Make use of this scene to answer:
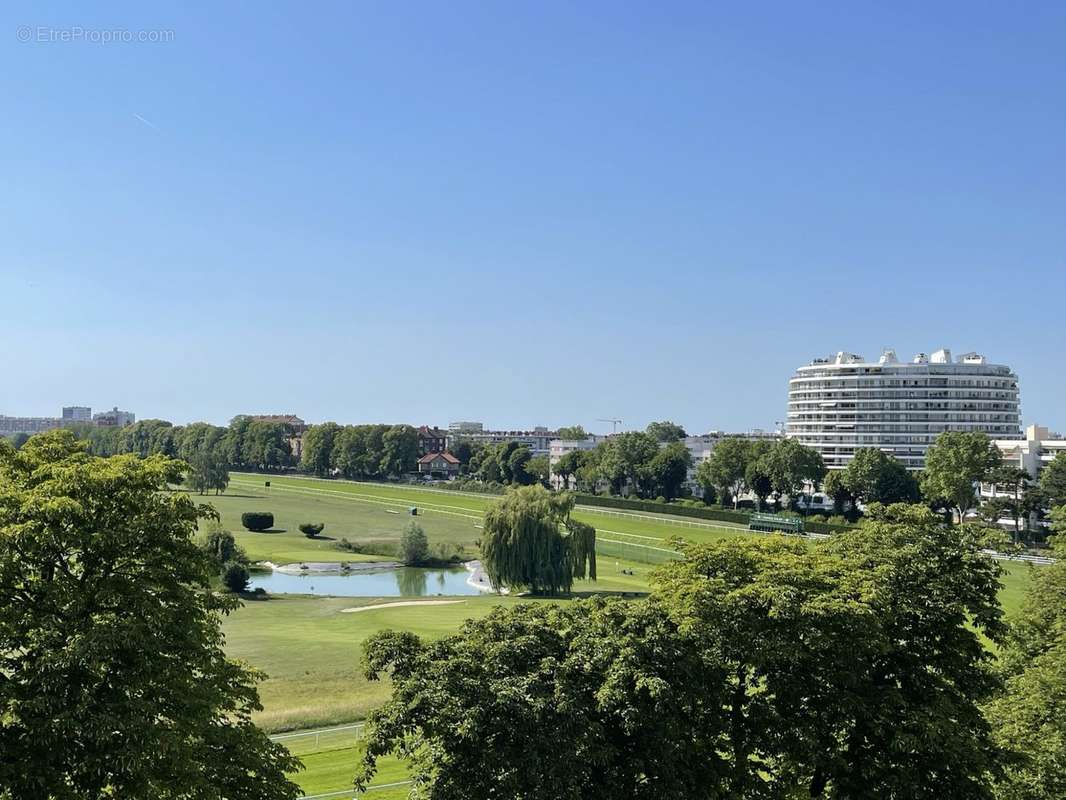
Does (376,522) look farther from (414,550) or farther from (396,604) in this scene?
(396,604)

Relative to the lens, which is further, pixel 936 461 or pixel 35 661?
pixel 936 461

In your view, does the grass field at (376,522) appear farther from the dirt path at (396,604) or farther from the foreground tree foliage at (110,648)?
the foreground tree foliage at (110,648)

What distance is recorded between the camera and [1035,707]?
24516mm

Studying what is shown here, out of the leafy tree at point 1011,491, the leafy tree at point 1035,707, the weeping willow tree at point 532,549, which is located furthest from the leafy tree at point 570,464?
the leafy tree at point 1035,707

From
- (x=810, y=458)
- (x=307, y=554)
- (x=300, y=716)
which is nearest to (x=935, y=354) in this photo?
(x=810, y=458)

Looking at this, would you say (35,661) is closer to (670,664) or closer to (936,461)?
(670,664)

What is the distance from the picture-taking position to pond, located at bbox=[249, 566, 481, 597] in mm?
72562

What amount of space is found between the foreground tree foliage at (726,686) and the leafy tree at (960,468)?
94.1 metres

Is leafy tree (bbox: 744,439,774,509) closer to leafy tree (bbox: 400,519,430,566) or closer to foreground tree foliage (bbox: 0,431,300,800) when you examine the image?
leafy tree (bbox: 400,519,430,566)

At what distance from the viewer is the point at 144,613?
55.4 feet

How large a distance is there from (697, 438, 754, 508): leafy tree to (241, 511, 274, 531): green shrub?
69.1 metres

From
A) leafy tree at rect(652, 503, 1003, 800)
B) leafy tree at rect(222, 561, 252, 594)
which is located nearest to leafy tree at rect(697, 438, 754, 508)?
leafy tree at rect(222, 561, 252, 594)

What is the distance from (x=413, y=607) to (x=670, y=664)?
45.1 metres

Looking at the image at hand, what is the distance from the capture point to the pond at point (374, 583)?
72562 mm
